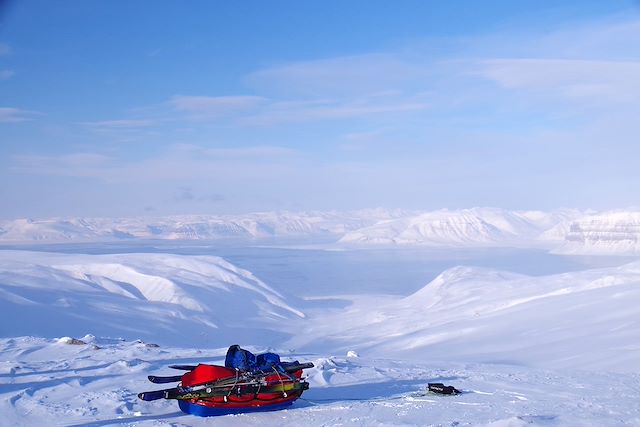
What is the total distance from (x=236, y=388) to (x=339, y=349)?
26.1 m

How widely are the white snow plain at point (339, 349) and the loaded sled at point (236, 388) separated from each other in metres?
0.18

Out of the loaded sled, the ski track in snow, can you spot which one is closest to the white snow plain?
the ski track in snow

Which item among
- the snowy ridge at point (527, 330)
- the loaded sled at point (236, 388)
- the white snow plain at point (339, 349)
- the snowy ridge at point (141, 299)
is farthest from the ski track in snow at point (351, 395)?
the snowy ridge at point (141, 299)

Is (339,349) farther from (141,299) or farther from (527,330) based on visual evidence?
(141,299)

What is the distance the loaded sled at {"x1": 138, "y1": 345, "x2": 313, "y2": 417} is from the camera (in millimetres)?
8078

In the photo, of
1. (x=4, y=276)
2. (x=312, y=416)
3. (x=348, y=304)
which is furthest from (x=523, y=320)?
(x=348, y=304)

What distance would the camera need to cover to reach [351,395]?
9.53 m

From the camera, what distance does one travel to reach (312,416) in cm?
823

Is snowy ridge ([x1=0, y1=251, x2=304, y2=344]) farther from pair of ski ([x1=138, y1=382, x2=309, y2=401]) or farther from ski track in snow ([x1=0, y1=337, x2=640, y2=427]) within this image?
pair of ski ([x1=138, y1=382, x2=309, y2=401])

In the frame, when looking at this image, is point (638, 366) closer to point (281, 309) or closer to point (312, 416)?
point (312, 416)

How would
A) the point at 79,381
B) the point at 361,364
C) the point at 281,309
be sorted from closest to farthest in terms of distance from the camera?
the point at 79,381, the point at 361,364, the point at 281,309

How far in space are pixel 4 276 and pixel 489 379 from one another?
3990 cm

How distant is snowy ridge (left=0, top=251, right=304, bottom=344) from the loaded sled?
23.4 meters

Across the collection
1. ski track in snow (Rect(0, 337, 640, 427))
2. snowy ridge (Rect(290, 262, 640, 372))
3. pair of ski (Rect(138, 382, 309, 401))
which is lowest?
snowy ridge (Rect(290, 262, 640, 372))
